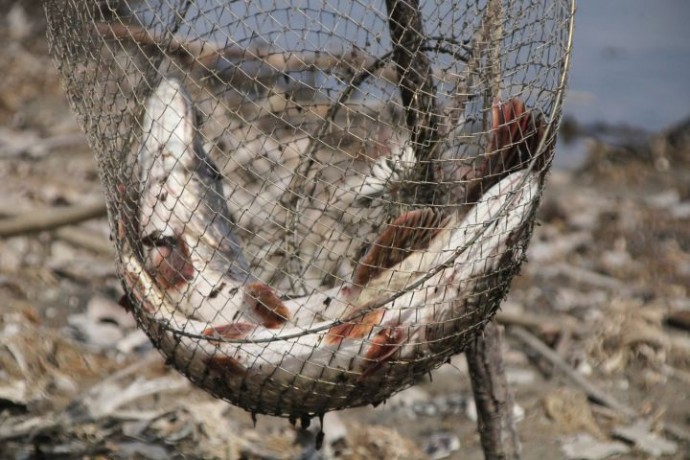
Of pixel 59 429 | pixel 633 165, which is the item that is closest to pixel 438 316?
pixel 59 429

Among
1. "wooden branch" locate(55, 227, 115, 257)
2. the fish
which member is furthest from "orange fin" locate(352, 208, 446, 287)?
"wooden branch" locate(55, 227, 115, 257)

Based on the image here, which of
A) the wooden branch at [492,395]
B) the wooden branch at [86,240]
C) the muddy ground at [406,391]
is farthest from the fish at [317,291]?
the wooden branch at [86,240]

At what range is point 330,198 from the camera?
7.71 feet

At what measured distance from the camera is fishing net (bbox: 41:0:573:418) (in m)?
2.11

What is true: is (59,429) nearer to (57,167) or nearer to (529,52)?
(529,52)

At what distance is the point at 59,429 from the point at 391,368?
1585 mm

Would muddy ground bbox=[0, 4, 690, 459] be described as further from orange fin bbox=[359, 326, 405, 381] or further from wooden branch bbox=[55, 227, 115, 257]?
orange fin bbox=[359, 326, 405, 381]

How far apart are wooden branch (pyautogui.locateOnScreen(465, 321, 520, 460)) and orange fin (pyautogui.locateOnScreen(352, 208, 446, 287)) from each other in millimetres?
534

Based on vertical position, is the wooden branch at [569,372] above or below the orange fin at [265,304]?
above

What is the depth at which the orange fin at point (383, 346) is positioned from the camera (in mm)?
→ 2100

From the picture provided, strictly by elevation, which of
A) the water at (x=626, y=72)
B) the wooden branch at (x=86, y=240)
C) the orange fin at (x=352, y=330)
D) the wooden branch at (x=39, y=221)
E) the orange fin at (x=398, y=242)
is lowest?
the orange fin at (x=352, y=330)

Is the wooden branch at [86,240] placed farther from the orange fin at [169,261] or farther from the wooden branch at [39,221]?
the orange fin at [169,261]

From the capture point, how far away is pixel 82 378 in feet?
12.6

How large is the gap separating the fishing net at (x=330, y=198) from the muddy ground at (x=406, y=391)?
112 centimetres
